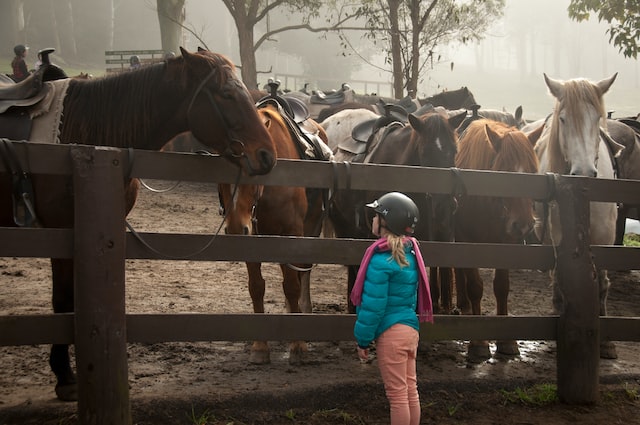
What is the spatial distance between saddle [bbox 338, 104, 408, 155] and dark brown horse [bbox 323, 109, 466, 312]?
349mm

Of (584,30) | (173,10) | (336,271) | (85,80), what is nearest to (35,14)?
(173,10)

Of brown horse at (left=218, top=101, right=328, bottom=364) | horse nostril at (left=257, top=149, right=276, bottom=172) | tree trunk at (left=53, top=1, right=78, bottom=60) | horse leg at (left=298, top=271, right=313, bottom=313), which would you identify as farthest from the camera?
tree trunk at (left=53, top=1, right=78, bottom=60)

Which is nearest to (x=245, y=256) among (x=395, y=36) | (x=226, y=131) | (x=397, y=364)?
(x=226, y=131)

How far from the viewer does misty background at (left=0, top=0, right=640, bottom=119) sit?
1818 inches

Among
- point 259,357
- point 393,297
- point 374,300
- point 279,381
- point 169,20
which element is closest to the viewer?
point 374,300

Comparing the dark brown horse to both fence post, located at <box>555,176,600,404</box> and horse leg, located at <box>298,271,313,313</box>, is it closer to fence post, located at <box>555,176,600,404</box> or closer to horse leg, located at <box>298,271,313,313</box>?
horse leg, located at <box>298,271,313,313</box>

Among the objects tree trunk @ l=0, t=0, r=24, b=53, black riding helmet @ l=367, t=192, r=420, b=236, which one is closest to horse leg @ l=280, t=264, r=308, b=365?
black riding helmet @ l=367, t=192, r=420, b=236

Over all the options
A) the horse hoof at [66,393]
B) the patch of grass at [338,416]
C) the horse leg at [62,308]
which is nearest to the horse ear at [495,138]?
the patch of grass at [338,416]

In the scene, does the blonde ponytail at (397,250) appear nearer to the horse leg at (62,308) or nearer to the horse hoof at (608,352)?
the horse leg at (62,308)

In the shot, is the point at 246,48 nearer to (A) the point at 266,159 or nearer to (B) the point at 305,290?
(B) the point at 305,290

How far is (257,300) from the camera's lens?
5.54 m

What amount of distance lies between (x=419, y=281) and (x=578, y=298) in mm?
1662

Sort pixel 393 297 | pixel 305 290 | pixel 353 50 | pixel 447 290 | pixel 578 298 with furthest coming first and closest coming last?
pixel 353 50, pixel 447 290, pixel 305 290, pixel 578 298, pixel 393 297

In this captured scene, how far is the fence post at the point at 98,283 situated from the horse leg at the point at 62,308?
0.63 m
